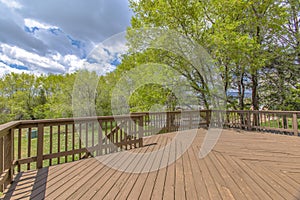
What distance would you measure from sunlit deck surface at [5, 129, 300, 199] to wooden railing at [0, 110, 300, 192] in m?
0.24

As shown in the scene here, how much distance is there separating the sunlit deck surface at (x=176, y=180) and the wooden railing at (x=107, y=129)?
9.6 inches

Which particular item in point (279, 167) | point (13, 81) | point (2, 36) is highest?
point (2, 36)

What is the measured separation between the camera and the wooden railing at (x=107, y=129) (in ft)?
7.12

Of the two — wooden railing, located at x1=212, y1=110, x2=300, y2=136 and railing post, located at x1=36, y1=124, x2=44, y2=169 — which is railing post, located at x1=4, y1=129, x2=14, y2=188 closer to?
railing post, located at x1=36, y1=124, x2=44, y2=169

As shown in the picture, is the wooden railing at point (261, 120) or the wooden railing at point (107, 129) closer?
the wooden railing at point (107, 129)

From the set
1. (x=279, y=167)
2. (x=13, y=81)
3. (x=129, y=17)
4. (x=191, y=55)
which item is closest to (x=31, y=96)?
(x=13, y=81)

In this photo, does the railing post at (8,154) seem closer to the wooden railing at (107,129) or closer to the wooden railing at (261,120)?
the wooden railing at (107,129)

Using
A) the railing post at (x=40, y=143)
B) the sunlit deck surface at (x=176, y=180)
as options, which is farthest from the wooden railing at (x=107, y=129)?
the sunlit deck surface at (x=176, y=180)

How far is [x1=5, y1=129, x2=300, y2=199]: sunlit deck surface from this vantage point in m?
1.71

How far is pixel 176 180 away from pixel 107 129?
2466mm

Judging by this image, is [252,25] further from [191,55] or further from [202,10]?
[191,55]

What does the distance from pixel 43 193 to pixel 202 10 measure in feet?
27.4

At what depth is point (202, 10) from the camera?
287 inches

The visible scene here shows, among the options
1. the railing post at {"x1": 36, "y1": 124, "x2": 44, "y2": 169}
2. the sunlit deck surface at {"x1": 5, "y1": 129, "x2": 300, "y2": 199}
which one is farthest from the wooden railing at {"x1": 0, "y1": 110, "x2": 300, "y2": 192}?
the sunlit deck surface at {"x1": 5, "y1": 129, "x2": 300, "y2": 199}
